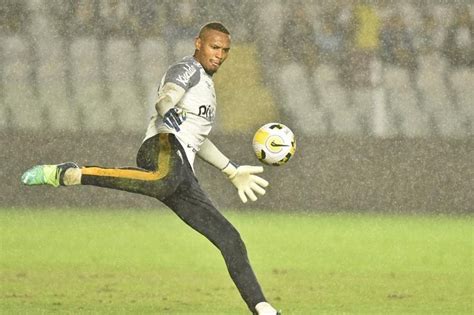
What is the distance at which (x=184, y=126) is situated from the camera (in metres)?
7.93

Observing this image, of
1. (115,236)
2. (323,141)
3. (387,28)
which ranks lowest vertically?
(115,236)

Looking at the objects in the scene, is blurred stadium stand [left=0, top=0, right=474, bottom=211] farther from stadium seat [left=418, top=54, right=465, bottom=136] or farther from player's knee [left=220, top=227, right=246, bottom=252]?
player's knee [left=220, top=227, right=246, bottom=252]

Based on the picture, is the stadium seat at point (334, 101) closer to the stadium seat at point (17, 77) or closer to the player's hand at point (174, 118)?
the stadium seat at point (17, 77)

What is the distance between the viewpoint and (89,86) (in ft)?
56.9

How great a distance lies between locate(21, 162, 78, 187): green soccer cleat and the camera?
26.5ft

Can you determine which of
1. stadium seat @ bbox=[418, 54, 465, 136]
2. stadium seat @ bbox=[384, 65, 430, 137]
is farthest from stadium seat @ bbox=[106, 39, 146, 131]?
stadium seat @ bbox=[418, 54, 465, 136]

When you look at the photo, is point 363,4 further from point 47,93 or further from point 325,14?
point 47,93

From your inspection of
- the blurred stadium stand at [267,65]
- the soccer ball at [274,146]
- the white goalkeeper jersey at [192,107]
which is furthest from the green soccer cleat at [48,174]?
the blurred stadium stand at [267,65]

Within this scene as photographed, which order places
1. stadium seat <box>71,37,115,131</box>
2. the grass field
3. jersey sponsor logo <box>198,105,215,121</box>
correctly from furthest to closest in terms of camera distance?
stadium seat <box>71,37,115,131</box>, the grass field, jersey sponsor logo <box>198,105,215,121</box>

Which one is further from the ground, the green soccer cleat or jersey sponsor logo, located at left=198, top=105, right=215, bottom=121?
jersey sponsor logo, located at left=198, top=105, right=215, bottom=121

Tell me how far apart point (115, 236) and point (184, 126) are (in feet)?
20.1

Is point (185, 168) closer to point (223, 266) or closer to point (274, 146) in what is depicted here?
point (274, 146)

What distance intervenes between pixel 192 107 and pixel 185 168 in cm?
37

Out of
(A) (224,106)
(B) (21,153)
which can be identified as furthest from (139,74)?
(B) (21,153)
